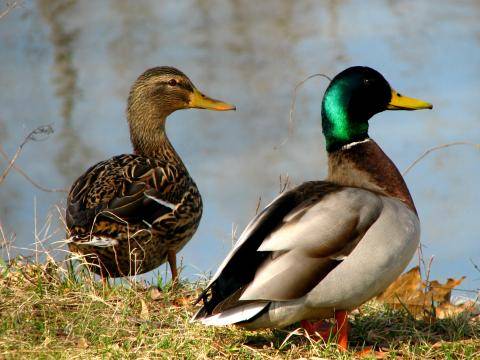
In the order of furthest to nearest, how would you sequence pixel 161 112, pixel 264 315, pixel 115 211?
1. pixel 161 112
2. pixel 115 211
3. pixel 264 315

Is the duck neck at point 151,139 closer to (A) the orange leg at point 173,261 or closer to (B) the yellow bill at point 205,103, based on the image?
(B) the yellow bill at point 205,103

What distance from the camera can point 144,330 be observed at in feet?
15.9

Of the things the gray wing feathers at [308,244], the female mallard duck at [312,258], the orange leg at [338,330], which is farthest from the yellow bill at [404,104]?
the orange leg at [338,330]

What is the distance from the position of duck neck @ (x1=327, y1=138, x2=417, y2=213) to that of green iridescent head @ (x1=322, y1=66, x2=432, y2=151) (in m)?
0.07

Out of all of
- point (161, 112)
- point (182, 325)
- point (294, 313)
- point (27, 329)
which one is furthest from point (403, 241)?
point (161, 112)

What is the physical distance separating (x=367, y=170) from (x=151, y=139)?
2165 mm

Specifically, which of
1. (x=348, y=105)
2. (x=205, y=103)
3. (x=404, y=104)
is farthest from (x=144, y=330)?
(x=205, y=103)

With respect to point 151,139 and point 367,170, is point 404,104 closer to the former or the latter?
point 367,170

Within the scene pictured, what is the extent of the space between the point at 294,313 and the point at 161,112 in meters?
2.92

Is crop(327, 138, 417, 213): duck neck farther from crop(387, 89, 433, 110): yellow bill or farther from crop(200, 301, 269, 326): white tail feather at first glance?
crop(200, 301, 269, 326): white tail feather

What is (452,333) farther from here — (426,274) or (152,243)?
(152,243)

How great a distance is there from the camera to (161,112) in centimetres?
688

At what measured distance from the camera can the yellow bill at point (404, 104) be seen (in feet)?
18.2

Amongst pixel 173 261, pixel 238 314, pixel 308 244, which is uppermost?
pixel 308 244
